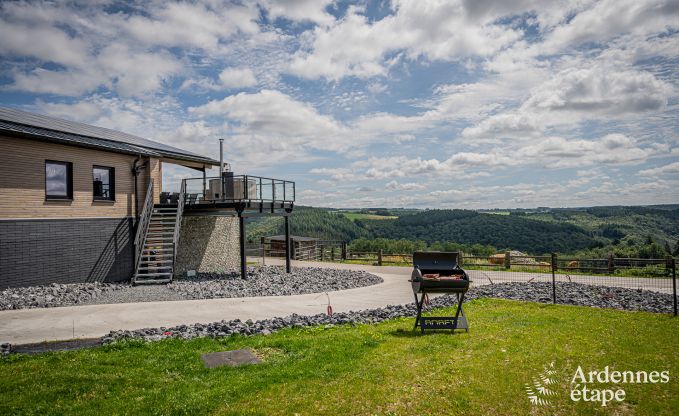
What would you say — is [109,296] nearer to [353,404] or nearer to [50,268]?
[50,268]

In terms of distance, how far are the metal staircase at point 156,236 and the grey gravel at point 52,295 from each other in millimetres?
1788

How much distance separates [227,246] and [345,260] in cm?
1004

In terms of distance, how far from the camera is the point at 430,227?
278 feet

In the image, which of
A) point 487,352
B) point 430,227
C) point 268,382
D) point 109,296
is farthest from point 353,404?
point 430,227

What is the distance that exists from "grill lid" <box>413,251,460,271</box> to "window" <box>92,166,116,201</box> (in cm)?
Result: 1347

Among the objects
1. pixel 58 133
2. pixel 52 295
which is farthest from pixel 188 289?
pixel 58 133

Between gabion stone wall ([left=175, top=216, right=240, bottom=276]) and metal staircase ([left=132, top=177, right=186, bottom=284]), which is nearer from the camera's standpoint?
metal staircase ([left=132, top=177, right=186, bottom=284])

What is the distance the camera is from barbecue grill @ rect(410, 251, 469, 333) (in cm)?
800

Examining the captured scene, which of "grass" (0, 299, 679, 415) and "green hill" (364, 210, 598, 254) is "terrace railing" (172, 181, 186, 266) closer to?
"grass" (0, 299, 679, 415)

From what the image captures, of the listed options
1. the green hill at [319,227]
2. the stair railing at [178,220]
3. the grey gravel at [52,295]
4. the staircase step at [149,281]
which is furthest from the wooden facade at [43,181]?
the green hill at [319,227]

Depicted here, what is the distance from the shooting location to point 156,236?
1786 cm

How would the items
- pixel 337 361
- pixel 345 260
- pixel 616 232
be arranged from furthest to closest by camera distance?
pixel 616 232 → pixel 345 260 → pixel 337 361

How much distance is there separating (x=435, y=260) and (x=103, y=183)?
14.1 m

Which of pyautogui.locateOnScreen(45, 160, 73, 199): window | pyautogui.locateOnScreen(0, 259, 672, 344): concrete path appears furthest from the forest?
pyautogui.locateOnScreen(45, 160, 73, 199): window
